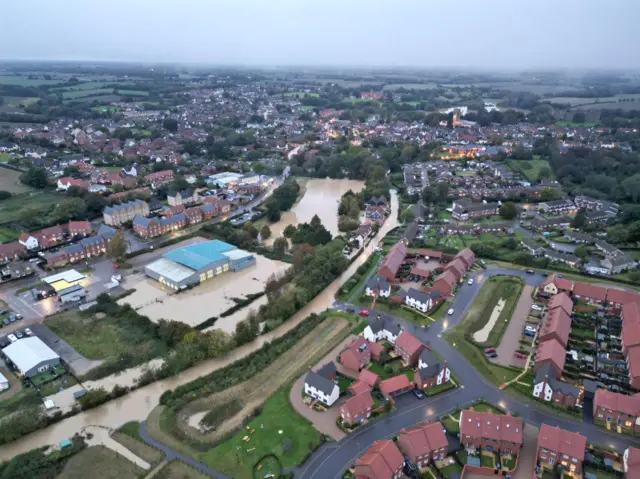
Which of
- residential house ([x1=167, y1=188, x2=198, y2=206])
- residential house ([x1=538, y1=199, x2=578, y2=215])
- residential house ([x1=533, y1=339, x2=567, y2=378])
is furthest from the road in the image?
residential house ([x1=167, y1=188, x2=198, y2=206])

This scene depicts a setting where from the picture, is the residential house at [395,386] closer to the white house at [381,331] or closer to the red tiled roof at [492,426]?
the red tiled roof at [492,426]

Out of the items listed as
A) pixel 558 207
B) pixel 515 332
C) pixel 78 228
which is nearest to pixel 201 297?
pixel 78 228

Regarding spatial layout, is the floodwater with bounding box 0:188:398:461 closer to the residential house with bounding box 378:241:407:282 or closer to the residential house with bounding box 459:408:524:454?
the residential house with bounding box 378:241:407:282

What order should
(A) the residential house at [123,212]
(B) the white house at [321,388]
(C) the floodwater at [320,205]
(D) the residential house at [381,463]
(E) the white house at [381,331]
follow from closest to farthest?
(D) the residential house at [381,463] → (B) the white house at [321,388] → (E) the white house at [381,331] → (A) the residential house at [123,212] → (C) the floodwater at [320,205]

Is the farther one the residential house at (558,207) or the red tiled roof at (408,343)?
the residential house at (558,207)

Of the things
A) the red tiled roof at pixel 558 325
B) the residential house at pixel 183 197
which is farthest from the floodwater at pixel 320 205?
the red tiled roof at pixel 558 325

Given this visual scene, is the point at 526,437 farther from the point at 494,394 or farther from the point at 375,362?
the point at 375,362
